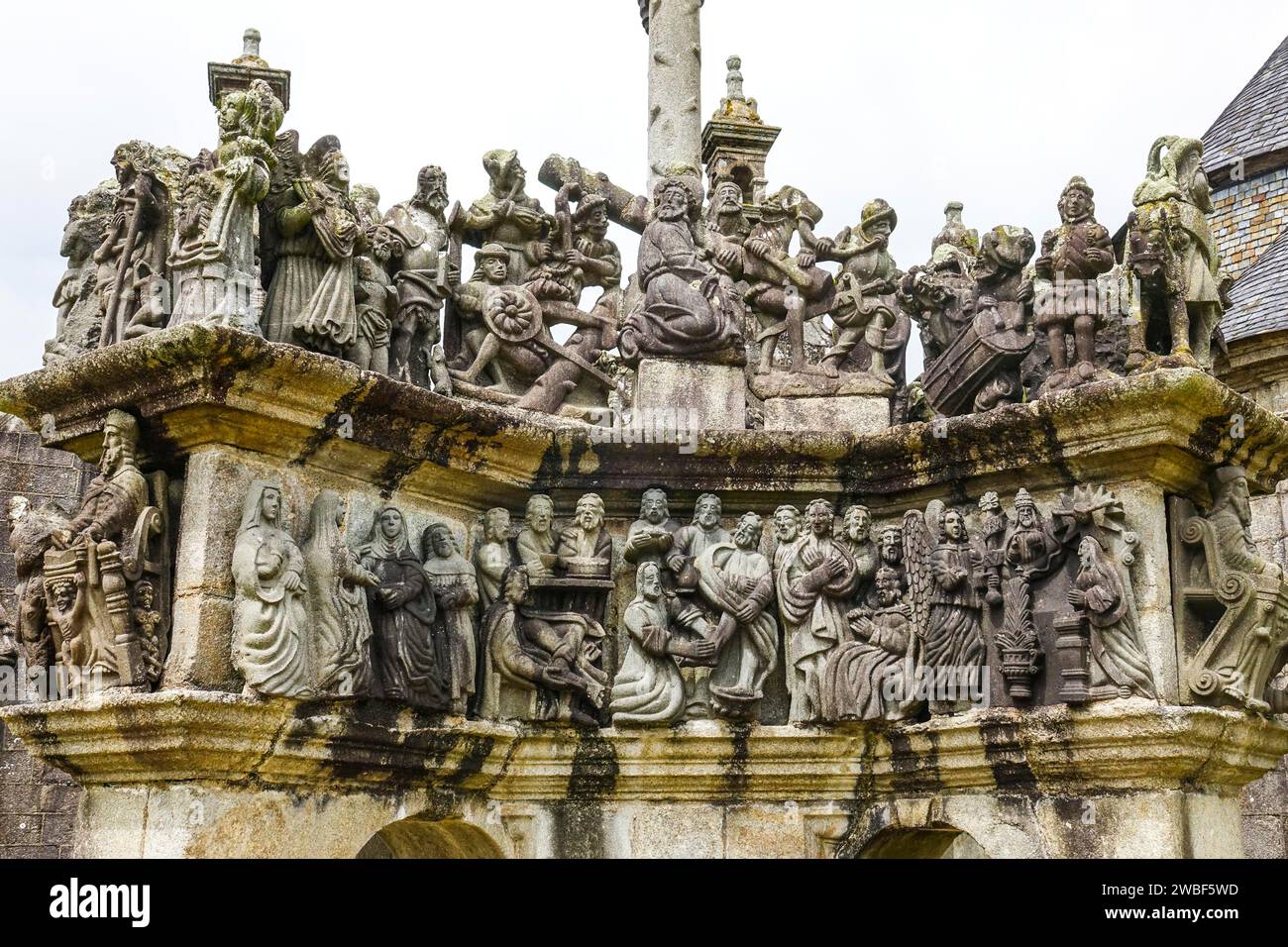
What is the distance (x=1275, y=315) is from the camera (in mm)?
15273

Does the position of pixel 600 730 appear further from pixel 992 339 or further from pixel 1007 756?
pixel 992 339

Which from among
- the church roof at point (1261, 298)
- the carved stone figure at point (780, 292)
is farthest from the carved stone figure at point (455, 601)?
the church roof at point (1261, 298)

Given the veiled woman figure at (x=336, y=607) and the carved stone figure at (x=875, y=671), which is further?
the carved stone figure at (x=875, y=671)

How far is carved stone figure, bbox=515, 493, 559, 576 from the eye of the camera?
30.9 feet

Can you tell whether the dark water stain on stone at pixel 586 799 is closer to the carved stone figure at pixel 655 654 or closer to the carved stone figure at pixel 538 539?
the carved stone figure at pixel 655 654

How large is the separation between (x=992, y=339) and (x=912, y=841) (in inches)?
116

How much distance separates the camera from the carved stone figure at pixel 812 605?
9.37 metres

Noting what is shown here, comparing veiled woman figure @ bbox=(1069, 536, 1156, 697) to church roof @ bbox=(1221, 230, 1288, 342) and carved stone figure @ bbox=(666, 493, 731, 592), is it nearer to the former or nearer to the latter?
carved stone figure @ bbox=(666, 493, 731, 592)

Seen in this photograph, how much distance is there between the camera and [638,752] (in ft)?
30.4

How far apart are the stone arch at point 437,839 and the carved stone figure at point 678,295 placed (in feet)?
9.14

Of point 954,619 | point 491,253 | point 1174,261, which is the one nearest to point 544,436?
point 491,253

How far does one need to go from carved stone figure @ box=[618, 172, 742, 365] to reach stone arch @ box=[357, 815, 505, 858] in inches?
110

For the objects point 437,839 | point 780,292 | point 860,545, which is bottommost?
point 437,839

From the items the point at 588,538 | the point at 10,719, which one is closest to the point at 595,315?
the point at 588,538
